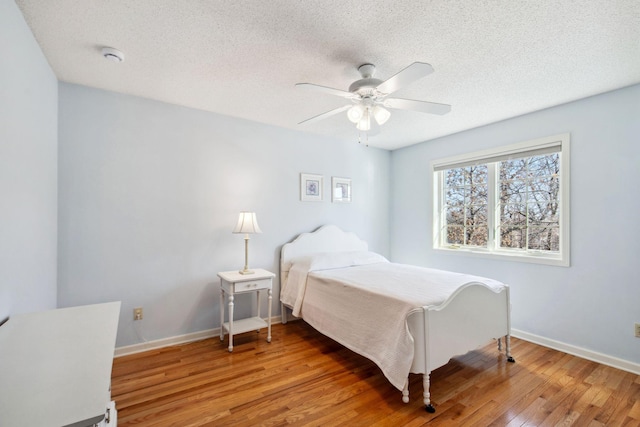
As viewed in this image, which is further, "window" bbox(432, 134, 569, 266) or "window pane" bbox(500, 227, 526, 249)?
"window pane" bbox(500, 227, 526, 249)

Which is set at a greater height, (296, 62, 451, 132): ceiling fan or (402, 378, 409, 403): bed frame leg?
(296, 62, 451, 132): ceiling fan

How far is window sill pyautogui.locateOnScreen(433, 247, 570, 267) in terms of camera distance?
2883 mm

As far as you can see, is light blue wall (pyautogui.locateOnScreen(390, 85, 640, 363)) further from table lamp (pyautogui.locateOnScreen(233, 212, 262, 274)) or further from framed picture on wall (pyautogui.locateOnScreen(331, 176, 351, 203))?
table lamp (pyautogui.locateOnScreen(233, 212, 262, 274))

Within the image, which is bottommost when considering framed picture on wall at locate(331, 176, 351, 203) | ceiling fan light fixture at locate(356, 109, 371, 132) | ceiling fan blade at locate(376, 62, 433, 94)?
framed picture on wall at locate(331, 176, 351, 203)

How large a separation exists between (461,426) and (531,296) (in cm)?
190

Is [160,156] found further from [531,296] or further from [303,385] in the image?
[531,296]

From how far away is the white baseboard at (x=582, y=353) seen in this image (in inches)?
95.7

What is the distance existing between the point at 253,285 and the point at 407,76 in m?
2.27

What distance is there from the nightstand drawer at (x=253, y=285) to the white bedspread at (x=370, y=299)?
379 millimetres

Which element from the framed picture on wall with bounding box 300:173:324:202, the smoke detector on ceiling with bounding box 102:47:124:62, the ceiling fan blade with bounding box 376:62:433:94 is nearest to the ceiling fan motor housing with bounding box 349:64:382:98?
the ceiling fan blade with bounding box 376:62:433:94

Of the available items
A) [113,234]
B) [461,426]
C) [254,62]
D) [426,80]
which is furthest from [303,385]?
[426,80]

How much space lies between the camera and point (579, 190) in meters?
2.76

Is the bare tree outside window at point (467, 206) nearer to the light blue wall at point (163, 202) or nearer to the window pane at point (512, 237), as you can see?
the window pane at point (512, 237)

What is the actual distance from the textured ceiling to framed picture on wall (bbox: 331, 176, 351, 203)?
1.39 meters
